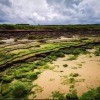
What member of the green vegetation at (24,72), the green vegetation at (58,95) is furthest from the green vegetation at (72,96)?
the green vegetation at (58,95)

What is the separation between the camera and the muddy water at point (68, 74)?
421 inches

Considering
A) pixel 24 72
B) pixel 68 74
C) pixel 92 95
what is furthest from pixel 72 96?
pixel 24 72

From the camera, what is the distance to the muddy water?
Result: 1069 cm

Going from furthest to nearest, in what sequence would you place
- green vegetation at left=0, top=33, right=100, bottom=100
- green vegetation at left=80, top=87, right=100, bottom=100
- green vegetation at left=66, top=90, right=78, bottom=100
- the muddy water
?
the muddy water
green vegetation at left=0, top=33, right=100, bottom=100
green vegetation at left=66, top=90, right=78, bottom=100
green vegetation at left=80, top=87, right=100, bottom=100

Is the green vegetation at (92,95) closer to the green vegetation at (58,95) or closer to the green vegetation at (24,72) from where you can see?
the green vegetation at (24,72)

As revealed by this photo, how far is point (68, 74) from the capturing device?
13086 mm

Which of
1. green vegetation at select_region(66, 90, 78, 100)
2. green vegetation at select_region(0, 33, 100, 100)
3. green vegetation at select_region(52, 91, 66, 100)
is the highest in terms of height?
green vegetation at select_region(0, 33, 100, 100)

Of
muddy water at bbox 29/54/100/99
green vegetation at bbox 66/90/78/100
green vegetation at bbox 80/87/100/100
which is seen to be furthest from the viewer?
muddy water at bbox 29/54/100/99

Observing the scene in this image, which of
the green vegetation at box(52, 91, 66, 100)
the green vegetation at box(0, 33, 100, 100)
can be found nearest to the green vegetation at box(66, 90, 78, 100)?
the green vegetation at box(0, 33, 100, 100)

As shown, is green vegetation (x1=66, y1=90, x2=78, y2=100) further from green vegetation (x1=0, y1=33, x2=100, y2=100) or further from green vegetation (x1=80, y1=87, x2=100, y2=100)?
green vegetation (x1=80, y1=87, x2=100, y2=100)

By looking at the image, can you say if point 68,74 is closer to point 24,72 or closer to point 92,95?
point 24,72

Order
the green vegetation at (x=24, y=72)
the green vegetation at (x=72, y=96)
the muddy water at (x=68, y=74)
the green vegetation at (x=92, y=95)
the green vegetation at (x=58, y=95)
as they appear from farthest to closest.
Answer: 1. the muddy water at (x=68, y=74)
2. the green vegetation at (x=24, y=72)
3. the green vegetation at (x=58, y=95)
4. the green vegetation at (x=72, y=96)
5. the green vegetation at (x=92, y=95)

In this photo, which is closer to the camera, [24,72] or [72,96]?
[72,96]

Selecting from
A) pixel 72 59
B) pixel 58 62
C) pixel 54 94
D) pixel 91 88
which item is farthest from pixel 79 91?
pixel 72 59
